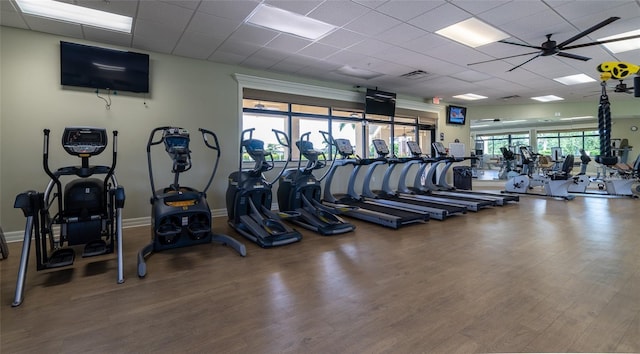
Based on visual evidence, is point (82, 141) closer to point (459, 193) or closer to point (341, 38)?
point (341, 38)

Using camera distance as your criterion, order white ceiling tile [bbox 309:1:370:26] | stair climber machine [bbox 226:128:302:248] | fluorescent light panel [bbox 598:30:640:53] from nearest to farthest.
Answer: white ceiling tile [bbox 309:1:370:26] < stair climber machine [bbox 226:128:302:248] < fluorescent light panel [bbox 598:30:640:53]

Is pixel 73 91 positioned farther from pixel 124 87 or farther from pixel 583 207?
pixel 583 207

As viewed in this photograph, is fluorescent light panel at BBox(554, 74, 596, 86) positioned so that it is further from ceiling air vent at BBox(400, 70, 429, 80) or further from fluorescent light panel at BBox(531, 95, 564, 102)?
ceiling air vent at BBox(400, 70, 429, 80)

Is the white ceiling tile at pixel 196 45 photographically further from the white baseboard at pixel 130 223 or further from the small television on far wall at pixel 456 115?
the small television on far wall at pixel 456 115

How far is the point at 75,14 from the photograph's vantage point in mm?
3826

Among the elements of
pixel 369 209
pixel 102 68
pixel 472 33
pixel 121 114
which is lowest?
pixel 369 209

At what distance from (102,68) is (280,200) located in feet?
11.1

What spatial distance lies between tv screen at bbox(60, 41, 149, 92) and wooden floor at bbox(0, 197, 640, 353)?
261 centimetres

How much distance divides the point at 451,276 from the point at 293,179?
299 centimetres

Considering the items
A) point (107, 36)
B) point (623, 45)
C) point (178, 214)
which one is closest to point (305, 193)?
point (178, 214)

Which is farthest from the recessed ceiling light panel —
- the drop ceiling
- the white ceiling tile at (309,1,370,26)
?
the white ceiling tile at (309,1,370,26)

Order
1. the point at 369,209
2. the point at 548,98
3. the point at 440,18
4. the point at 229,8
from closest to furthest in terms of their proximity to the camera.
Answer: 1. the point at 229,8
2. the point at 440,18
3. the point at 369,209
4. the point at 548,98

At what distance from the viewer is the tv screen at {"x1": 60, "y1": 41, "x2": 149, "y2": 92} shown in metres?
4.30

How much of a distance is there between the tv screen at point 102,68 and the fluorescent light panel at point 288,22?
2.14 metres
